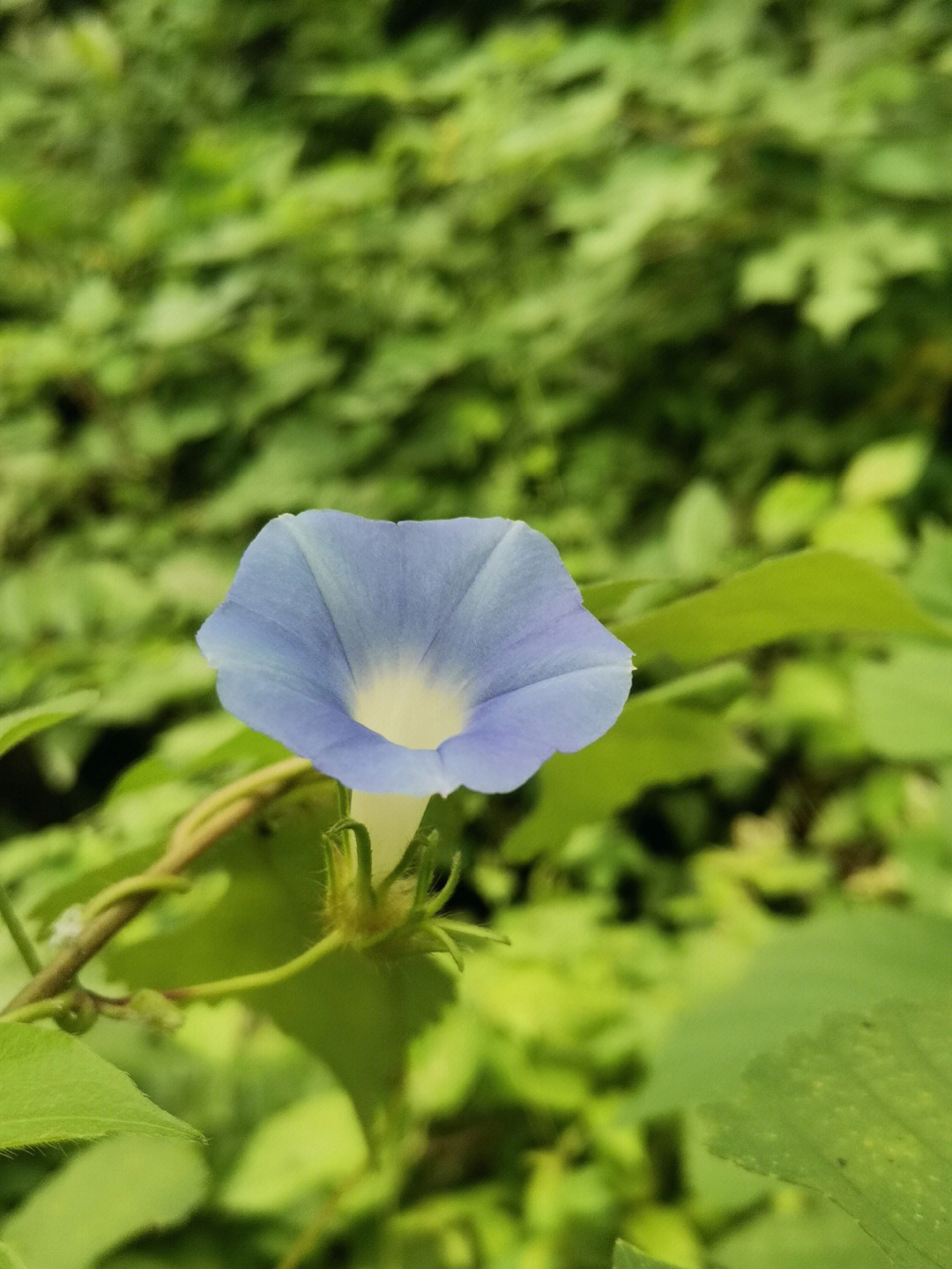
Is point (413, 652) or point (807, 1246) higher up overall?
point (413, 652)

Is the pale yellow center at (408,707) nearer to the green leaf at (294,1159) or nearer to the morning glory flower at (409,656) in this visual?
the morning glory flower at (409,656)

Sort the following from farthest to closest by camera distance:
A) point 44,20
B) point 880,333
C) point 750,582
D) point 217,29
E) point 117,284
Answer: point 44,20
point 217,29
point 117,284
point 880,333
point 750,582

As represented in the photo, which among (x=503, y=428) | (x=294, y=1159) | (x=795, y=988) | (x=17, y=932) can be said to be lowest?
(x=294, y=1159)

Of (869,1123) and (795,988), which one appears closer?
(869,1123)

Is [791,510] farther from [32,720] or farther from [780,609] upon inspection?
[32,720]

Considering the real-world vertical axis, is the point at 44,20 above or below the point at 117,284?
above

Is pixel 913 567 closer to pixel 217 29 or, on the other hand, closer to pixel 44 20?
pixel 217 29

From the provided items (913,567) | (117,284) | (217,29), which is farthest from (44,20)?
(913,567)

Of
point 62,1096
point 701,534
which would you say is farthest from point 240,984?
point 701,534
